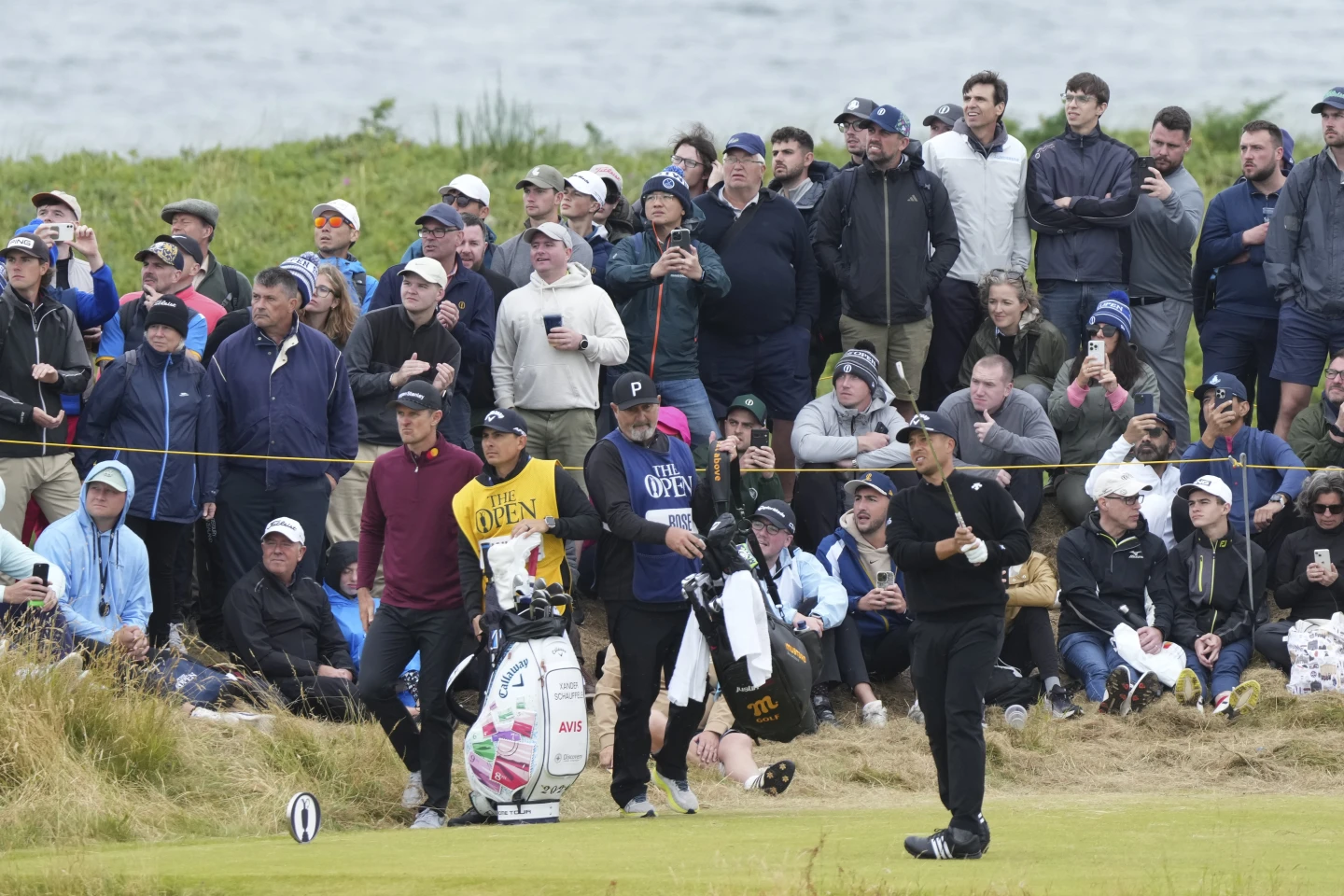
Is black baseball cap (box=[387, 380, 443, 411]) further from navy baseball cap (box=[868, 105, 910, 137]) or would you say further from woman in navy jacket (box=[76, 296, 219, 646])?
navy baseball cap (box=[868, 105, 910, 137])

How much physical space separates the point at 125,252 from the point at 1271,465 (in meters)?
18.4

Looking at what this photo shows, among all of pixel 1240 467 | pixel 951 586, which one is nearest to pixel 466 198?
pixel 1240 467

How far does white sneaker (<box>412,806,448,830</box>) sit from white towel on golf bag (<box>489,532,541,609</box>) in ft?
4.19

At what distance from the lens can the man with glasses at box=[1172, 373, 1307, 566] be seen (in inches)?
522

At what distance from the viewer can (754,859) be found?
762cm

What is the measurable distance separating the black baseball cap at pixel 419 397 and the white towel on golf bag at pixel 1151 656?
5.35 meters

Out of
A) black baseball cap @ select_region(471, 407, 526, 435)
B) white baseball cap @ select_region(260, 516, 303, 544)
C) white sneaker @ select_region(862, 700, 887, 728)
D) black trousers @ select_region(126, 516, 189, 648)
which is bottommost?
white sneaker @ select_region(862, 700, 887, 728)

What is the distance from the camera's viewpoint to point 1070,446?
14094 millimetres

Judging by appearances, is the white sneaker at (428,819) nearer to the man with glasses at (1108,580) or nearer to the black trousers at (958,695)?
the black trousers at (958,695)

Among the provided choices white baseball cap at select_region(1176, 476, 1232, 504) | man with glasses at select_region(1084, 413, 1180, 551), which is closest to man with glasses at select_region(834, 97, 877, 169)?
man with glasses at select_region(1084, 413, 1180, 551)

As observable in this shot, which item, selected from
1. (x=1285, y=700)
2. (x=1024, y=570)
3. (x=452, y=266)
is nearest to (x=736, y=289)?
(x=452, y=266)

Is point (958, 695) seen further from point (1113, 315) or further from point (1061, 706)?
point (1113, 315)

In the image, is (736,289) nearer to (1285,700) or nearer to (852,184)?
(852,184)

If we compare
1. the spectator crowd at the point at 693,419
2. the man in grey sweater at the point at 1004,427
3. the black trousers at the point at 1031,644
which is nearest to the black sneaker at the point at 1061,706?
the spectator crowd at the point at 693,419
